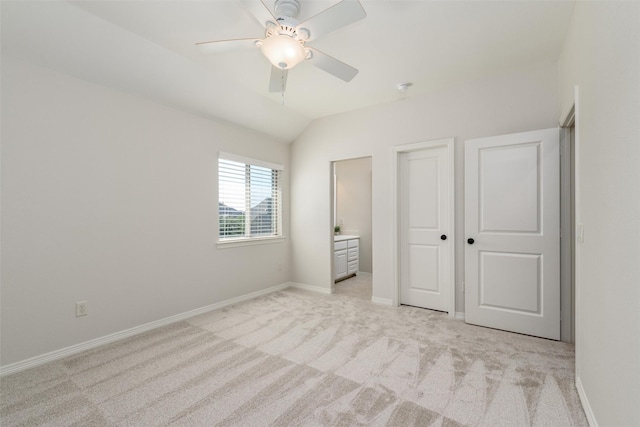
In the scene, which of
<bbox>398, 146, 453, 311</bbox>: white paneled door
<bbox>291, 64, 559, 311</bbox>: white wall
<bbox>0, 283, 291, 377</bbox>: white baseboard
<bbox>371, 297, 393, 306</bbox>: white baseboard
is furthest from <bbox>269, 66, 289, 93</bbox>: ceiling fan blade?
<bbox>371, 297, 393, 306</bbox>: white baseboard

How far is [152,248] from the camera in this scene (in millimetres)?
2912

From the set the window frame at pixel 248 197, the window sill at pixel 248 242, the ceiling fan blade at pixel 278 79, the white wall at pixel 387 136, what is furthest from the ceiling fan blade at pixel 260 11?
the window sill at pixel 248 242

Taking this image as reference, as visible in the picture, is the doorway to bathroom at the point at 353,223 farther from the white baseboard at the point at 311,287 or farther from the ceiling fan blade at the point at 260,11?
the ceiling fan blade at the point at 260,11

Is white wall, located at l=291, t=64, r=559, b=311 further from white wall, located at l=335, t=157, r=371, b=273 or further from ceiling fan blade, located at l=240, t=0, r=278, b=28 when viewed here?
ceiling fan blade, located at l=240, t=0, r=278, b=28

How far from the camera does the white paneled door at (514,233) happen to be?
262 centimetres

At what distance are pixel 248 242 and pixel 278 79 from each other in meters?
2.32

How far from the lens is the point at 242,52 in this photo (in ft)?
8.29

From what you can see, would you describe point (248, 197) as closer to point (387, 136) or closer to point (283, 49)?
point (387, 136)

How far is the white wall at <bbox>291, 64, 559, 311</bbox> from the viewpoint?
2832 mm

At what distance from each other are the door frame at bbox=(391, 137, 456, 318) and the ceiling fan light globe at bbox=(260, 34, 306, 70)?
199 centimetres

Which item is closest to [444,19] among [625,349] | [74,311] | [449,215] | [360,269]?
[449,215]

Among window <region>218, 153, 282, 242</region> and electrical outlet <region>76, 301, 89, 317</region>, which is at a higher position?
window <region>218, 153, 282, 242</region>

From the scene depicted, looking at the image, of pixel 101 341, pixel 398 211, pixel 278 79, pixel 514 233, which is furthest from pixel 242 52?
pixel 514 233

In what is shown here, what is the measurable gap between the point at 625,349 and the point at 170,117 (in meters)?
3.83
